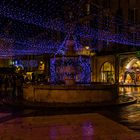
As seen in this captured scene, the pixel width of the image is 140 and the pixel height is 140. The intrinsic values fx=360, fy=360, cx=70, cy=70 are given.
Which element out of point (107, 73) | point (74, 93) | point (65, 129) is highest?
point (107, 73)

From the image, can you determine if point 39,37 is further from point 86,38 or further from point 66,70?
point 66,70

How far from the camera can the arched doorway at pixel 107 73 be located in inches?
1766

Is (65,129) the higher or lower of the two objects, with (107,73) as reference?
lower

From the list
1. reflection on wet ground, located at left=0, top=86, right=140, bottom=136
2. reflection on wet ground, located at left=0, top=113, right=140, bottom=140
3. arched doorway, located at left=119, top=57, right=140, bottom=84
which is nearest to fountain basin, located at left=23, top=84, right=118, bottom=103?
reflection on wet ground, located at left=0, top=86, right=140, bottom=136

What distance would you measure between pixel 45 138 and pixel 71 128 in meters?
1.55

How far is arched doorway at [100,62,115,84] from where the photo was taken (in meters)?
44.8

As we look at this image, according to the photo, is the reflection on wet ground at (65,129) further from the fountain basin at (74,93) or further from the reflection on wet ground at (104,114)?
the fountain basin at (74,93)

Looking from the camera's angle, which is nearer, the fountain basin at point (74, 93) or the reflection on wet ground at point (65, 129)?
the reflection on wet ground at point (65, 129)

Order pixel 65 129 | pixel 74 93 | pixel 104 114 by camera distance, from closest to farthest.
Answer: pixel 65 129
pixel 104 114
pixel 74 93

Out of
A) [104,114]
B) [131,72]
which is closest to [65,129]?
[104,114]

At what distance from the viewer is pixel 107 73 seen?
46000mm

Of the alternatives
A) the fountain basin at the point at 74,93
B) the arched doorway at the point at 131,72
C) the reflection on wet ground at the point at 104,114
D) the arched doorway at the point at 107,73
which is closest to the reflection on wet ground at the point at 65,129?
the reflection on wet ground at the point at 104,114

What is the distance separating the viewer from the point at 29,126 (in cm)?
1130

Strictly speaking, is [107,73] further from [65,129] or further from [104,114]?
[65,129]
